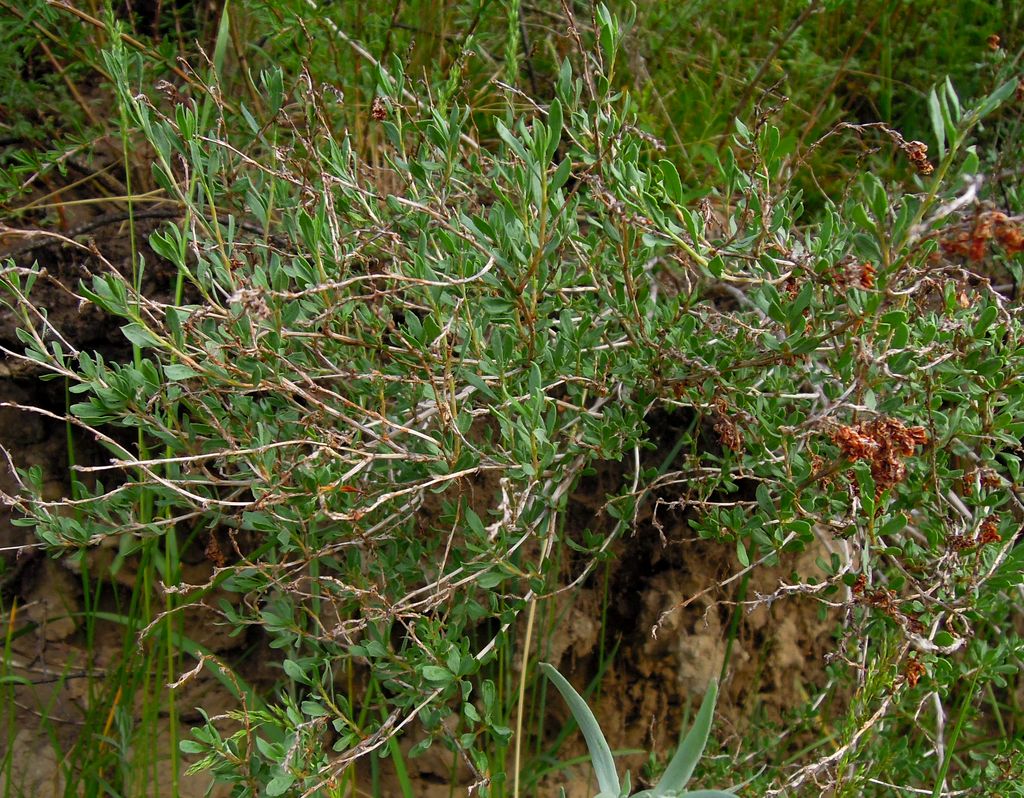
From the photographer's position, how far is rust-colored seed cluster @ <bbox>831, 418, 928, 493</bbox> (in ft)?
4.51

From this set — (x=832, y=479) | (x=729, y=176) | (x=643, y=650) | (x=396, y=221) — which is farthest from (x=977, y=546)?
(x=396, y=221)

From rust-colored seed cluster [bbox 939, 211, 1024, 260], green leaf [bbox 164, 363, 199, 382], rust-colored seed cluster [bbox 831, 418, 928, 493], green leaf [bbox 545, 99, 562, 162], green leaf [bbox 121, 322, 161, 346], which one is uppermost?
green leaf [bbox 545, 99, 562, 162]

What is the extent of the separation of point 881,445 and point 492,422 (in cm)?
96

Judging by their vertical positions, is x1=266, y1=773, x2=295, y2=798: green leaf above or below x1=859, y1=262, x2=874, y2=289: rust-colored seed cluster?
below

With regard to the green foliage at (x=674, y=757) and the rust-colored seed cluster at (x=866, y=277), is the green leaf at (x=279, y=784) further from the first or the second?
the rust-colored seed cluster at (x=866, y=277)

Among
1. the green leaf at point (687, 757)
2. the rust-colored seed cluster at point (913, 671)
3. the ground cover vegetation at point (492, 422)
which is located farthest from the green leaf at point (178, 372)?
the rust-colored seed cluster at point (913, 671)

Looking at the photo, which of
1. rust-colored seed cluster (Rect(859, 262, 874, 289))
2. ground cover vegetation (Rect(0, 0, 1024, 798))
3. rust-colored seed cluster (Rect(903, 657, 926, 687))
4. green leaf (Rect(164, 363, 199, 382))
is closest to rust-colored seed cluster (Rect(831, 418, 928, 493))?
ground cover vegetation (Rect(0, 0, 1024, 798))

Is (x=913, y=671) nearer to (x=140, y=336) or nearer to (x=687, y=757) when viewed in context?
(x=687, y=757)

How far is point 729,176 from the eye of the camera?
161 centimetres

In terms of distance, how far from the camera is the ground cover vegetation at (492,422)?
152 cm

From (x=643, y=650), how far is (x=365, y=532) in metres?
0.97

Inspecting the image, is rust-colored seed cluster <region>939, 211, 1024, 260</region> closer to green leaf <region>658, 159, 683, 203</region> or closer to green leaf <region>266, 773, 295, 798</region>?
green leaf <region>658, 159, 683, 203</region>

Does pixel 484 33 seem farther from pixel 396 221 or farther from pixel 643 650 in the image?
pixel 643 650

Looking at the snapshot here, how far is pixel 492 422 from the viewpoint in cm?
217
